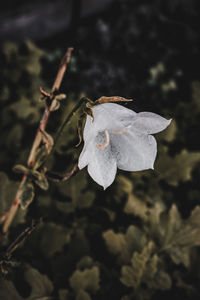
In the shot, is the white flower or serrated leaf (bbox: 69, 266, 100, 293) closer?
the white flower

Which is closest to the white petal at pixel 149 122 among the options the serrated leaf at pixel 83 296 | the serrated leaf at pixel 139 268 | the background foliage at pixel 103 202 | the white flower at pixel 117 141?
the white flower at pixel 117 141

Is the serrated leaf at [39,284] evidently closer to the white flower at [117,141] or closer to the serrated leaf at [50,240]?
the serrated leaf at [50,240]

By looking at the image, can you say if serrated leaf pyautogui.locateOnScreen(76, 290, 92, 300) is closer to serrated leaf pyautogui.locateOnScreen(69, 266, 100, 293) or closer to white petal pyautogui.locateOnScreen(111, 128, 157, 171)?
serrated leaf pyautogui.locateOnScreen(69, 266, 100, 293)

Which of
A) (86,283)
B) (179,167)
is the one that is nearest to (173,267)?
(179,167)

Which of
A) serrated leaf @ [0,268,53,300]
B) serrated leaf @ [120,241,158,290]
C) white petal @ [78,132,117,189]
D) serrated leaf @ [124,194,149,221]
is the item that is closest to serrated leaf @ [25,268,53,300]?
serrated leaf @ [0,268,53,300]

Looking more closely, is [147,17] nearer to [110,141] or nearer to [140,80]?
[140,80]

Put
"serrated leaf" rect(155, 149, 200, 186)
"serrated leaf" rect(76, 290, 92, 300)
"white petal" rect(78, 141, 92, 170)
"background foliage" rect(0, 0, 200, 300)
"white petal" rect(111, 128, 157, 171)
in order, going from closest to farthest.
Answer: "white petal" rect(78, 141, 92, 170) < "white petal" rect(111, 128, 157, 171) < "serrated leaf" rect(76, 290, 92, 300) < "background foliage" rect(0, 0, 200, 300) < "serrated leaf" rect(155, 149, 200, 186)
